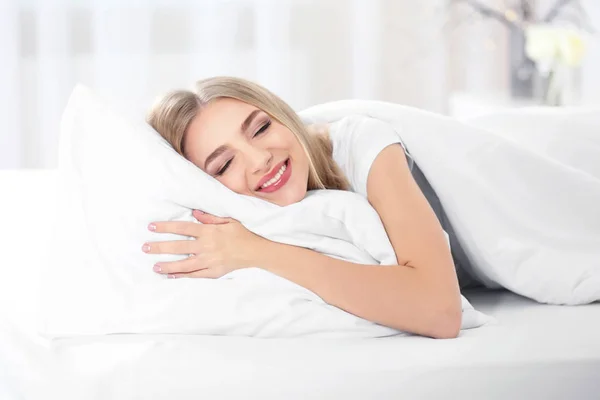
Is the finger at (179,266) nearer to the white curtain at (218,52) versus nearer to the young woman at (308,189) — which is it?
the young woman at (308,189)

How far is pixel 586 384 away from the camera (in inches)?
38.5

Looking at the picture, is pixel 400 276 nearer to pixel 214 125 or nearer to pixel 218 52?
pixel 214 125

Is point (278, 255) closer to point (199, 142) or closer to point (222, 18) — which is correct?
point (199, 142)

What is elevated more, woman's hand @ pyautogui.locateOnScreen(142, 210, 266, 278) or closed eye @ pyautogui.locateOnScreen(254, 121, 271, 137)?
closed eye @ pyautogui.locateOnScreen(254, 121, 271, 137)

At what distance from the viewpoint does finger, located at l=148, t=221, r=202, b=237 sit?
115 cm

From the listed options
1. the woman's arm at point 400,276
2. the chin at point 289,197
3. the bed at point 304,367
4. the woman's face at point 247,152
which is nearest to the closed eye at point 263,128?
the woman's face at point 247,152

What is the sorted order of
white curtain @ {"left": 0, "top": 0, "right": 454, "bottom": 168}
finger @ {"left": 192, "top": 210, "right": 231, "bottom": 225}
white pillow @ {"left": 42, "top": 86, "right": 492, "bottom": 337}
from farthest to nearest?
white curtain @ {"left": 0, "top": 0, "right": 454, "bottom": 168} < finger @ {"left": 192, "top": 210, "right": 231, "bottom": 225} < white pillow @ {"left": 42, "top": 86, "right": 492, "bottom": 337}

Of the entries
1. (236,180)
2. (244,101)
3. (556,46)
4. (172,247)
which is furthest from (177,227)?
(556,46)

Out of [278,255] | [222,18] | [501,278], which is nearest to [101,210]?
[278,255]

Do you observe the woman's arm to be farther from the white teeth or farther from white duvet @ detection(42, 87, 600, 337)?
the white teeth

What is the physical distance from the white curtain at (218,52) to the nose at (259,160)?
190 cm

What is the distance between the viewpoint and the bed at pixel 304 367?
932 mm

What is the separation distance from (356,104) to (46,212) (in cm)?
58

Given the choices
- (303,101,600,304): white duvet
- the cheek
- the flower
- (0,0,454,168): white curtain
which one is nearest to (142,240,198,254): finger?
the cheek
